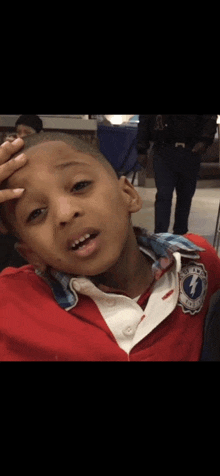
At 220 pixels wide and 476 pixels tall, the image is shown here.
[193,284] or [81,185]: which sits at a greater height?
[81,185]

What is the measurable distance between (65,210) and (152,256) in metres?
0.15

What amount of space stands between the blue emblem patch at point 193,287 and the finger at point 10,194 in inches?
8.0

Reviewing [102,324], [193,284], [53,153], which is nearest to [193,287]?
[193,284]

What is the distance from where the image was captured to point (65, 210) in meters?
0.34

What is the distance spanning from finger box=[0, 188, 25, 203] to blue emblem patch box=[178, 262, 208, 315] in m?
0.20

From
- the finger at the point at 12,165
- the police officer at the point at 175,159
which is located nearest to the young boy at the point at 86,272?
the finger at the point at 12,165

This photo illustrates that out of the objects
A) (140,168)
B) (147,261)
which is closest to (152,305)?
(147,261)

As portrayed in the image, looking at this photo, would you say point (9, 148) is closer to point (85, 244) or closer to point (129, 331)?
point (85, 244)

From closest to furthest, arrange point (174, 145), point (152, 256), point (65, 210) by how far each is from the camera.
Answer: point (65, 210), point (152, 256), point (174, 145)

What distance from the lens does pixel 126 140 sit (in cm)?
64

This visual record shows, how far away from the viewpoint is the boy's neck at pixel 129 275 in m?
0.41

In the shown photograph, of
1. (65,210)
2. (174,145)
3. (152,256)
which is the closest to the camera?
(65,210)

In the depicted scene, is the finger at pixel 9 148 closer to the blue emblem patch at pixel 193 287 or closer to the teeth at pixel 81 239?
the teeth at pixel 81 239
